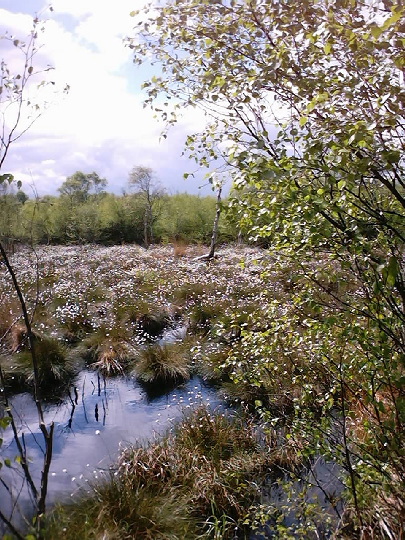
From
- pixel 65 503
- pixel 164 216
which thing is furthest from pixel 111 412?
pixel 164 216

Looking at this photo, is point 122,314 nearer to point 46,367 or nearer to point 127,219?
point 46,367

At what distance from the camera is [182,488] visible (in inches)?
178

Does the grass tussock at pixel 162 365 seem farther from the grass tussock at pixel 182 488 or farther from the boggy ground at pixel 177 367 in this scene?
the grass tussock at pixel 182 488

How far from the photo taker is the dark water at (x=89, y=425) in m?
4.87

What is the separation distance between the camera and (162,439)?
538 centimetres

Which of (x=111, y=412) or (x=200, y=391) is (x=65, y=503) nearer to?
(x=111, y=412)

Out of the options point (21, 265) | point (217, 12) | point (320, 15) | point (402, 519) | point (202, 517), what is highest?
point (217, 12)

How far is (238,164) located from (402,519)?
256 cm

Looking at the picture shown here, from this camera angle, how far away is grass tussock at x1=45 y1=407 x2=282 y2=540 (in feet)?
12.8

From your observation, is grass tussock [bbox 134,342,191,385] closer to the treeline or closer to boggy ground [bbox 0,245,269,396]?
boggy ground [bbox 0,245,269,396]

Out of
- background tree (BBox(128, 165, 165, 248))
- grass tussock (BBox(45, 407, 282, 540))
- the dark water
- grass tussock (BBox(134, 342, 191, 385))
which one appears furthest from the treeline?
grass tussock (BBox(45, 407, 282, 540))

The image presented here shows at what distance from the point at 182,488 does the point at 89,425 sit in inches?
83.8

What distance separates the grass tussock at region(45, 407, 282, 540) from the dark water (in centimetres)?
46

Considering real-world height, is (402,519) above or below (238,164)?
below
